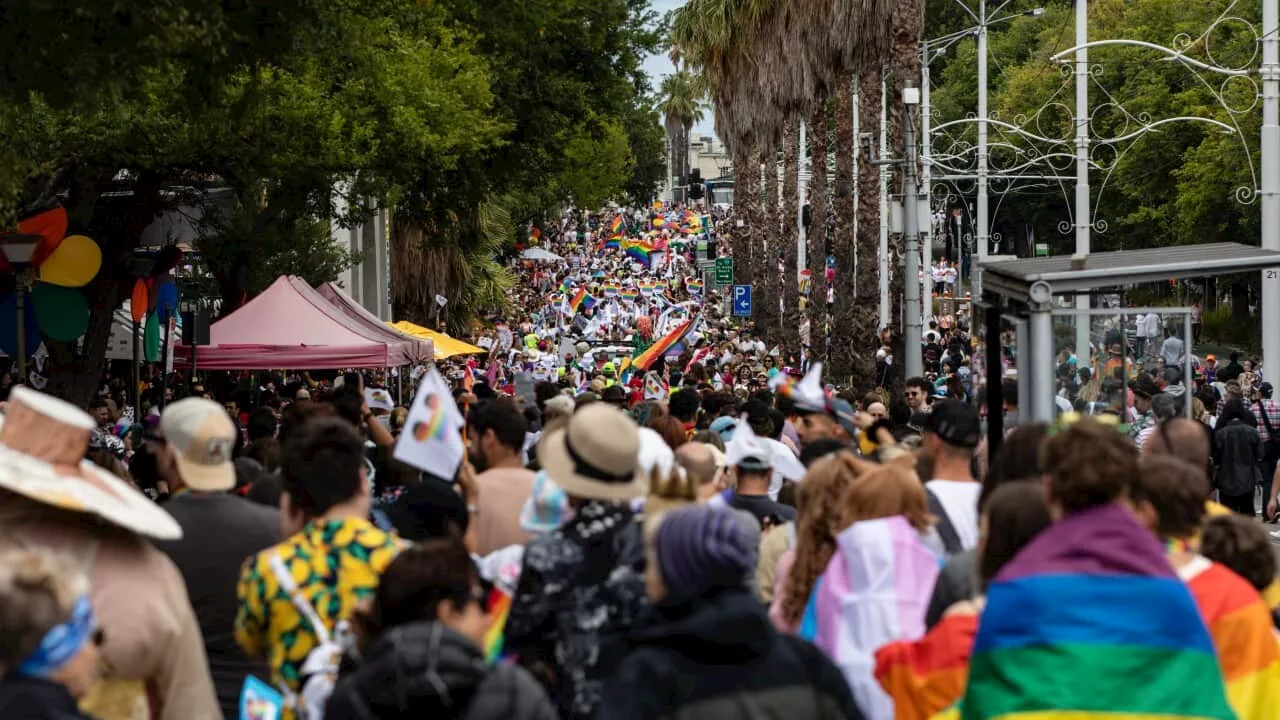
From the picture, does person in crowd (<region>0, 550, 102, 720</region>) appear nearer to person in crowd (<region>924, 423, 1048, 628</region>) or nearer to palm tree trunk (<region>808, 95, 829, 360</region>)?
person in crowd (<region>924, 423, 1048, 628</region>)

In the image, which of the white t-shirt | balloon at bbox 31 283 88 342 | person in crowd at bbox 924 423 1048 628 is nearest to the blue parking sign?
balloon at bbox 31 283 88 342

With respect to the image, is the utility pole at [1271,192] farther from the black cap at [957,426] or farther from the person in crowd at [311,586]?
the person in crowd at [311,586]

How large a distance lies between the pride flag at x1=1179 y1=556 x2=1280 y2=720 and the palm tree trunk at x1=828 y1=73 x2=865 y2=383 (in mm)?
26908

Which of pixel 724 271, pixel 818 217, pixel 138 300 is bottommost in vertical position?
pixel 138 300

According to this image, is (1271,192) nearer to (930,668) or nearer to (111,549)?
(930,668)

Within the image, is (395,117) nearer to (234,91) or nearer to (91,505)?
(234,91)

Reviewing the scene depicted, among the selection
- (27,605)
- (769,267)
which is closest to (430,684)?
(27,605)

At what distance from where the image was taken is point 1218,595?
5402 millimetres

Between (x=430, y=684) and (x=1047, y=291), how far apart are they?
6223 mm

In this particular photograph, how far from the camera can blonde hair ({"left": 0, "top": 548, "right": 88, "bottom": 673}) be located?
3939 millimetres

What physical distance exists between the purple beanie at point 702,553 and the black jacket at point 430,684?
0.57 meters

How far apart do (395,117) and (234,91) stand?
2329 mm

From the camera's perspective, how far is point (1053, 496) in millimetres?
4840

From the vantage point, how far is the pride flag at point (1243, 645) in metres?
5.34
